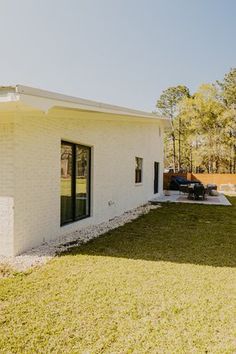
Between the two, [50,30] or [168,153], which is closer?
[50,30]

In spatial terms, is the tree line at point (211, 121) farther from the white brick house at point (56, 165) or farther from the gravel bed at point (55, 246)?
the gravel bed at point (55, 246)

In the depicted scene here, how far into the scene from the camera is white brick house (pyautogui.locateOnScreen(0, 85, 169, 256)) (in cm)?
564

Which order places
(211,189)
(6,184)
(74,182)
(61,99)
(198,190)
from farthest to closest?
1. (211,189)
2. (198,190)
3. (74,182)
4. (6,184)
5. (61,99)

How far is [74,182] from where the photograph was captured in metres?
8.01

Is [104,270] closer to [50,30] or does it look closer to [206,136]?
[50,30]

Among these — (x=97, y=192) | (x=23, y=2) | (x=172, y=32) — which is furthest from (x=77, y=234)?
(x=172, y=32)

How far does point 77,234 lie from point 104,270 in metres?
2.83

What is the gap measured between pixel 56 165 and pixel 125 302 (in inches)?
161

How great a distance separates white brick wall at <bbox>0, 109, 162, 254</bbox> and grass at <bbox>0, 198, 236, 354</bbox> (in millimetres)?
1042

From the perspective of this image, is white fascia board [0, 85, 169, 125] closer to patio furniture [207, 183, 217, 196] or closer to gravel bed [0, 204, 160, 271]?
gravel bed [0, 204, 160, 271]

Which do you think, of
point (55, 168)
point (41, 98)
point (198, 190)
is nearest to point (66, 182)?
point (55, 168)

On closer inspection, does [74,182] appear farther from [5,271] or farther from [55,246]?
[5,271]

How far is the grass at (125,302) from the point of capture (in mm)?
3012

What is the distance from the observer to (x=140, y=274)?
489cm
